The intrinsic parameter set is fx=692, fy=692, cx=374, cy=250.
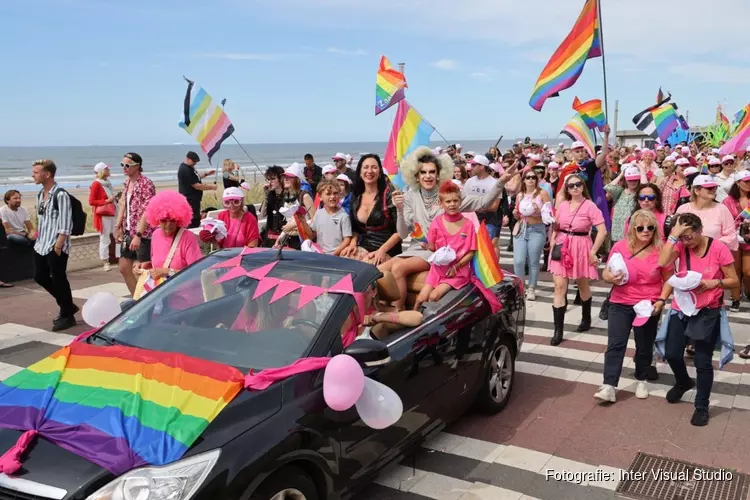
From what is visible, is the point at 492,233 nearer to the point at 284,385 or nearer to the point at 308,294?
the point at 308,294

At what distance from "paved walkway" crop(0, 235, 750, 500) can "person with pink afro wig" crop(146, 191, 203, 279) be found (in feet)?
7.54

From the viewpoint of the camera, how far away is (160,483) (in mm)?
2818

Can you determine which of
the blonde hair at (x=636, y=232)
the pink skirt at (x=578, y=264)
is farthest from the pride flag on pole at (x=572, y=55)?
the blonde hair at (x=636, y=232)

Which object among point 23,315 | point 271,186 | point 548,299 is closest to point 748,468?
point 548,299

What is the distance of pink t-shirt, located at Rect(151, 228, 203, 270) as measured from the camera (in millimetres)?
6047

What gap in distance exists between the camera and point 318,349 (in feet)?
12.3

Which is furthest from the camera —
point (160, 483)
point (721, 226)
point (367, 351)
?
point (721, 226)

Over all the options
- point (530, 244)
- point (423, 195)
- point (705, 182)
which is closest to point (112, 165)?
point (530, 244)

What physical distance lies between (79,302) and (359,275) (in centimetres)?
714

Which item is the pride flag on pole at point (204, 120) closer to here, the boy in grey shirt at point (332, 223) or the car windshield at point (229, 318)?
the boy in grey shirt at point (332, 223)

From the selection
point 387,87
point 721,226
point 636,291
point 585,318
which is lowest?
point 585,318

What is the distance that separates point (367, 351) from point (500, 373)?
2469 mm

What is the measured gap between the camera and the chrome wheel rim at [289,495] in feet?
10.4

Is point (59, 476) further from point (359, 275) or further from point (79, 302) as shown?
point (79, 302)
